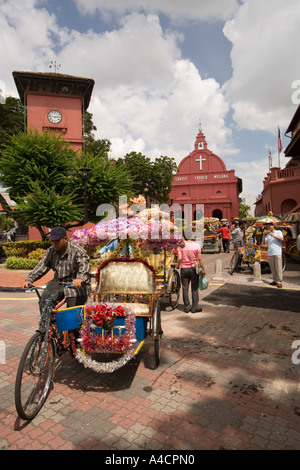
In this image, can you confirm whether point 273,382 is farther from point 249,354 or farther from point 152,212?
point 152,212

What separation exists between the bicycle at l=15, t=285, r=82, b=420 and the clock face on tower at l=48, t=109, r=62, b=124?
2390 cm

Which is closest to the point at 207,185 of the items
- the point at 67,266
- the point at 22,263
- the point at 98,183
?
the point at 98,183

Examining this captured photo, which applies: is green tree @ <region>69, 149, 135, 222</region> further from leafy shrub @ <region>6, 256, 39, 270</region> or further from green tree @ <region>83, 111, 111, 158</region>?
green tree @ <region>83, 111, 111, 158</region>

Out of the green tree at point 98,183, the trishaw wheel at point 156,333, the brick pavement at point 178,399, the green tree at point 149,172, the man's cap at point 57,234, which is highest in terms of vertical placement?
the green tree at point 149,172

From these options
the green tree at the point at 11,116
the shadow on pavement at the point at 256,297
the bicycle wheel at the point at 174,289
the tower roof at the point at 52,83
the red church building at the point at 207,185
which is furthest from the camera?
the red church building at the point at 207,185

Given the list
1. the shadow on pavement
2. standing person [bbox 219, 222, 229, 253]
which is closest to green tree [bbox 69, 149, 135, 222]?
standing person [bbox 219, 222, 229, 253]

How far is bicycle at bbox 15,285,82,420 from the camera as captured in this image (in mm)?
2943

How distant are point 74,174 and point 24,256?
5.67m

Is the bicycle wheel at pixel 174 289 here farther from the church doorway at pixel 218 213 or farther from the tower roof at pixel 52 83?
the church doorway at pixel 218 213

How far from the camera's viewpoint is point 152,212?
6.59m

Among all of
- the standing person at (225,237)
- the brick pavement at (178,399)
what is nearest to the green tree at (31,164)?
the standing person at (225,237)

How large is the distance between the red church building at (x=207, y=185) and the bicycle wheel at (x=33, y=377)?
140 ft

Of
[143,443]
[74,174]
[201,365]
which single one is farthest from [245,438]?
[74,174]

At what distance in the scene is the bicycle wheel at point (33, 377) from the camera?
9.55 ft
